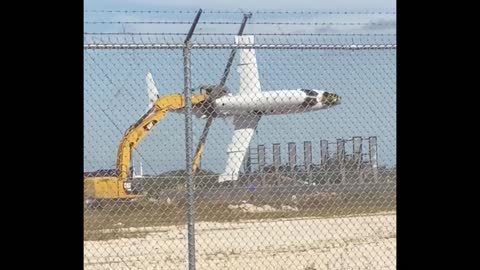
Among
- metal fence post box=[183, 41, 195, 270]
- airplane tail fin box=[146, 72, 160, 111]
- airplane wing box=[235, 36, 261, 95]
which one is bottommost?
metal fence post box=[183, 41, 195, 270]

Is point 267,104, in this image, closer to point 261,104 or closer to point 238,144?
point 261,104

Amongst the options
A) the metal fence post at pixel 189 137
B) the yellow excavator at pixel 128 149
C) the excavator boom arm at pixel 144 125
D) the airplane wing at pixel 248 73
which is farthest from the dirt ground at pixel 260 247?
the metal fence post at pixel 189 137

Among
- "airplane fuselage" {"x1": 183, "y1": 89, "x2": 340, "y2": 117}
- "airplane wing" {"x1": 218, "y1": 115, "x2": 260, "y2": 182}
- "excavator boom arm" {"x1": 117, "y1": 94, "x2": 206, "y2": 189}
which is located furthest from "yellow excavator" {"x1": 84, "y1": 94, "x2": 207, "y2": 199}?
"airplane wing" {"x1": 218, "y1": 115, "x2": 260, "y2": 182}

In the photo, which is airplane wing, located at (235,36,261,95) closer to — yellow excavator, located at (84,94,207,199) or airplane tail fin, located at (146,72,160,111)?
yellow excavator, located at (84,94,207,199)

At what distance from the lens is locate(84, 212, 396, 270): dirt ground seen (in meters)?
5.86

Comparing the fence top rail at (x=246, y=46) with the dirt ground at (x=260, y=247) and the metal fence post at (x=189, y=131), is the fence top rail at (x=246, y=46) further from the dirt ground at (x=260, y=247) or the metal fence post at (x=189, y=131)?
the dirt ground at (x=260, y=247)

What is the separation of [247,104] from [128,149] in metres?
0.91

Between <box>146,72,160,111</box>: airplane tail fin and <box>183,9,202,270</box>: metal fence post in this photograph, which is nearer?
<box>183,9,202,270</box>: metal fence post

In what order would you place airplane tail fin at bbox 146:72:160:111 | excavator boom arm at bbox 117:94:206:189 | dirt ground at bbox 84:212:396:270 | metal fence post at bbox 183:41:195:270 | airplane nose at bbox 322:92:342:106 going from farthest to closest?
dirt ground at bbox 84:212:396:270 → airplane nose at bbox 322:92:342:106 → excavator boom arm at bbox 117:94:206:189 → airplane tail fin at bbox 146:72:160:111 → metal fence post at bbox 183:41:195:270

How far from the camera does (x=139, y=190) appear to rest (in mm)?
4980

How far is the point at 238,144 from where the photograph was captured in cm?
467
